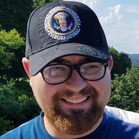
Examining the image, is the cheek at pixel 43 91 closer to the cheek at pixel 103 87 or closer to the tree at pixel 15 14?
the cheek at pixel 103 87

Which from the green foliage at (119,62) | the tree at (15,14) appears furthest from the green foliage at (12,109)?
the green foliage at (119,62)

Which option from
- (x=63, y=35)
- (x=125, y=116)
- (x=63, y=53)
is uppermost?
(x=63, y=35)

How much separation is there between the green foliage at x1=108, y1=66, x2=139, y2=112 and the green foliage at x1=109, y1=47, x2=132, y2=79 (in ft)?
41.1

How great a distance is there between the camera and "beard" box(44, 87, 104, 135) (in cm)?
140

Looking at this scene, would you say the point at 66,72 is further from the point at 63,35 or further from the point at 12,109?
the point at 12,109

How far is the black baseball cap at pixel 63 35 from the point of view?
1.43 metres

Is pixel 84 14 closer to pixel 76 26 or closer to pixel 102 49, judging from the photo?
pixel 76 26

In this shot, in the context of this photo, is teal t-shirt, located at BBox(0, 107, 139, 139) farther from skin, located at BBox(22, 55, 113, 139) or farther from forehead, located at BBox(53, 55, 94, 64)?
forehead, located at BBox(53, 55, 94, 64)

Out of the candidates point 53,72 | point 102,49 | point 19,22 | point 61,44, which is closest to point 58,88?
point 53,72

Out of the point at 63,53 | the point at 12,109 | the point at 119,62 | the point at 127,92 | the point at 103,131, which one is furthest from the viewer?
the point at 119,62

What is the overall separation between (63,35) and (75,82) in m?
0.33

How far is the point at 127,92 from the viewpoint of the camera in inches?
647

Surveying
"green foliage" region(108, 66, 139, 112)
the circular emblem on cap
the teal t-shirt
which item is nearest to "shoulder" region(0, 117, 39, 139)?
the teal t-shirt

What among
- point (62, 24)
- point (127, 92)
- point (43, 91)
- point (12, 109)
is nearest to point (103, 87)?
point (43, 91)
